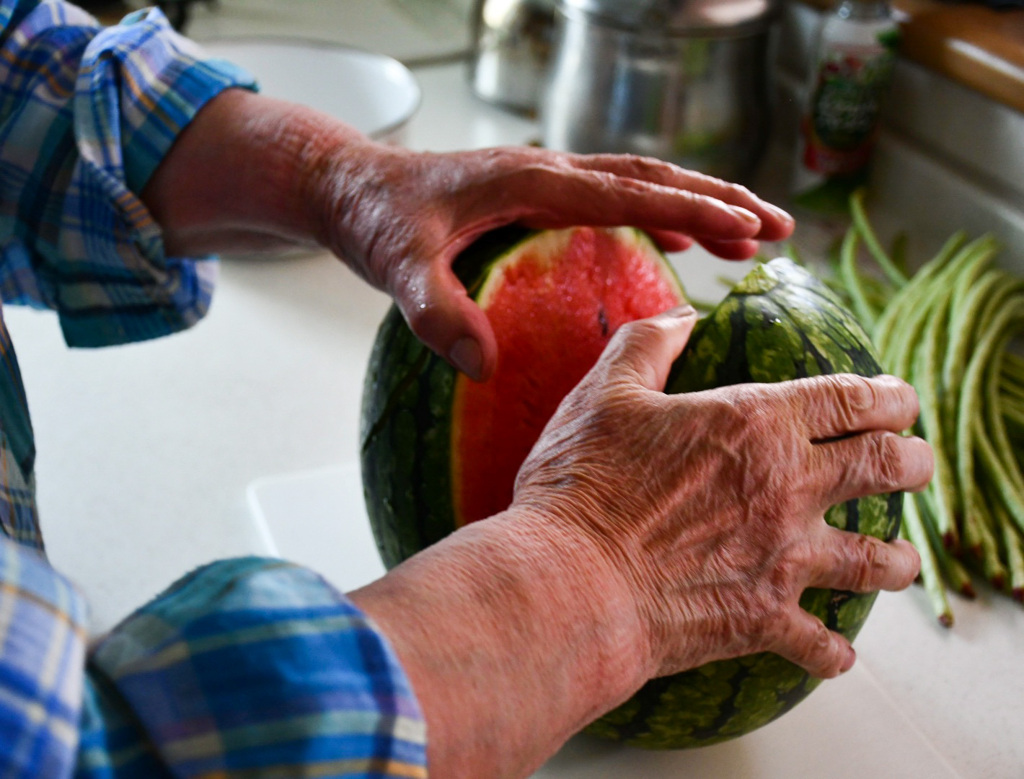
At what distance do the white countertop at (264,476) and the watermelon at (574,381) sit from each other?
0.15 m

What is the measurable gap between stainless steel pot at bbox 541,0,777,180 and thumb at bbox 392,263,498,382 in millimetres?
1026

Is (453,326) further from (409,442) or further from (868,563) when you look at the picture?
(868,563)

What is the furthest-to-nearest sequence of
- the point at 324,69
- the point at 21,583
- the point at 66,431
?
the point at 324,69 < the point at 66,431 < the point at 21,583

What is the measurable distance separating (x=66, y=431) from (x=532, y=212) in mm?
805

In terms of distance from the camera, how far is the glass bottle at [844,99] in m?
1.71

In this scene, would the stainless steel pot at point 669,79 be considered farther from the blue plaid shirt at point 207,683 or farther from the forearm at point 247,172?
the blue plaid shirt at point 207,683

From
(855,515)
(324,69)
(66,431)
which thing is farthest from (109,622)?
(324,69)

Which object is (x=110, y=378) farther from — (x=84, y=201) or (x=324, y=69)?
(x=324, y=69)

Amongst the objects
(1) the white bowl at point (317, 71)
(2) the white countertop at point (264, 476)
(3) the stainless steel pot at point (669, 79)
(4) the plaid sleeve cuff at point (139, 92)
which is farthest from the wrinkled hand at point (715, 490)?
(1) the white bowl at point (317, 71)

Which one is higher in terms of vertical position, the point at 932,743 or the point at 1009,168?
the point at 1009,168

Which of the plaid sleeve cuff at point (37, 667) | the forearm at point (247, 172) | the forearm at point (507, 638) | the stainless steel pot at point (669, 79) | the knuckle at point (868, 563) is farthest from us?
the stainless steel pot at point (669, 79)

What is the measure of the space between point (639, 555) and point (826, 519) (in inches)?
8.1

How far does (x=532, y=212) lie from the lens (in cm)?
90

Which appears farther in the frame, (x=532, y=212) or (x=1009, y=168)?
(x=1009, y=168)
